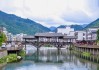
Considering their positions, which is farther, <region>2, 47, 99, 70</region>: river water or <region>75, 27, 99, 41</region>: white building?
<region>75, 27, 99, 41</region>: white building

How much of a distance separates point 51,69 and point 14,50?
64.3 feet

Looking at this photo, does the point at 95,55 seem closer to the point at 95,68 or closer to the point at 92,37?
the point at 95,68

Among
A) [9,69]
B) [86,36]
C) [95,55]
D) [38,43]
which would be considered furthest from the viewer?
[86,36]

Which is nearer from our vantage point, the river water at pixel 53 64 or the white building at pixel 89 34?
the river water at pixel 53 64

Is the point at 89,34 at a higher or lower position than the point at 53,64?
higher

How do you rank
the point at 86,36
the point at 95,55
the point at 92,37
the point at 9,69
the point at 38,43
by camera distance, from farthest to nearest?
the point at 86,36, the point at 92,37, the point at 38,43, the point at 95,55, the point at 9,69

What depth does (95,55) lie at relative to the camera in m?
54.0

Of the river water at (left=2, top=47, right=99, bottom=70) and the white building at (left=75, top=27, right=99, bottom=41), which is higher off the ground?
the white building at (left=75, top=27, right=99, bottom=41)

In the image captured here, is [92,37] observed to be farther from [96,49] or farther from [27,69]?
[27,69]

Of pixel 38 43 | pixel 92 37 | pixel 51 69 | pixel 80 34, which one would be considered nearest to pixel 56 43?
pixel 38 43

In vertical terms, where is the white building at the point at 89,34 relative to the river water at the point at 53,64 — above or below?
above

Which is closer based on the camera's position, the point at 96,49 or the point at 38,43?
the point at 96,49

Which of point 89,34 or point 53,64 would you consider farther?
point 89,34

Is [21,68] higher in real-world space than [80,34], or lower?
lower
